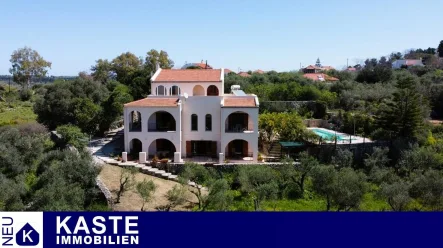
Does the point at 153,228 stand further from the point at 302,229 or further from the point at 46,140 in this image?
the point at 46,140

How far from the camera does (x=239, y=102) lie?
74.8 ft

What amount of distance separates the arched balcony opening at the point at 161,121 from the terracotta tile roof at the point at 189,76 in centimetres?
269

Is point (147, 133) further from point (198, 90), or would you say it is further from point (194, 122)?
point (198, 90)

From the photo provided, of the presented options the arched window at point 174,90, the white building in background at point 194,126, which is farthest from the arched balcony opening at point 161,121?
the arched window at point 174,90

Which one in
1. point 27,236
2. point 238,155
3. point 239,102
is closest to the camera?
point 27,236

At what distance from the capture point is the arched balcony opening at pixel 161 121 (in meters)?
23.6

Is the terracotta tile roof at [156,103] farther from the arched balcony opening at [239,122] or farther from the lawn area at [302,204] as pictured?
the lawn area at [302,204]

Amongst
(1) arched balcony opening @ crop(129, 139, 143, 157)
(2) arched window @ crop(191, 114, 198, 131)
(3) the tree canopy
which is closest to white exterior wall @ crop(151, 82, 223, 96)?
(2) arched window @ crop(191, 114, 198, 131)

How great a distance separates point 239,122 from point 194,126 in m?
2.84

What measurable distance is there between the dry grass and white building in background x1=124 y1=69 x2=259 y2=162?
8.21ft

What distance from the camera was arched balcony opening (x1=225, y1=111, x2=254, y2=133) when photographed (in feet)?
77.4

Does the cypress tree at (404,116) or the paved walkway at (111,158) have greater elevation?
the cypress tree at (404,116)

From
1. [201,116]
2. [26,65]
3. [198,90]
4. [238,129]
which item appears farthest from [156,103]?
[26,65]

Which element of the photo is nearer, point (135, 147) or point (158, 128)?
point (135, 147)
